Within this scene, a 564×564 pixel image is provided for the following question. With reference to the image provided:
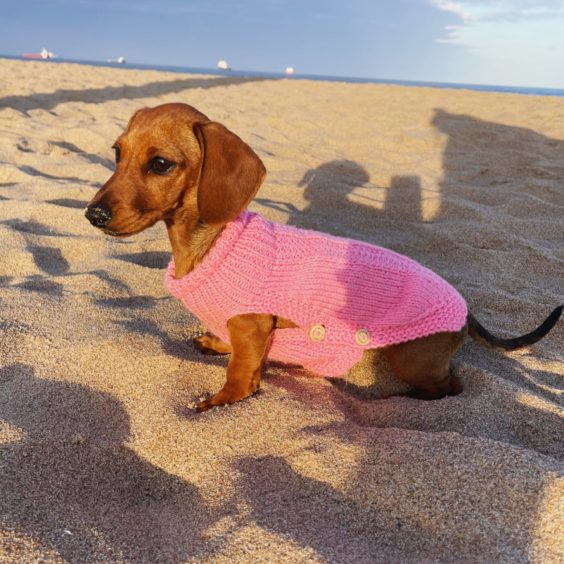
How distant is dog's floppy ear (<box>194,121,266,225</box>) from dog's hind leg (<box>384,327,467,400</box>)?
0.96 metres

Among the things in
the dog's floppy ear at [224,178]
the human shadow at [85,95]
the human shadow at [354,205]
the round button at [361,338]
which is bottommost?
the round button at [361,338]

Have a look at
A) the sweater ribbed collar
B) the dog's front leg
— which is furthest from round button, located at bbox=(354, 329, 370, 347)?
the sweater ribbed collar

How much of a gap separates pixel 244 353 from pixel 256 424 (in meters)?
0.33

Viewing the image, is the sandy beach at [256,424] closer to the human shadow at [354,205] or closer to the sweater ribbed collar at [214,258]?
the human shadow at [354,205]

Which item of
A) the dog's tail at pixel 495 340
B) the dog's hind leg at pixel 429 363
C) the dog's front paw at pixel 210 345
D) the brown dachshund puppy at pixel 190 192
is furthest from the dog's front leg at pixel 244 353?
the dog's tail at pixel 495 340

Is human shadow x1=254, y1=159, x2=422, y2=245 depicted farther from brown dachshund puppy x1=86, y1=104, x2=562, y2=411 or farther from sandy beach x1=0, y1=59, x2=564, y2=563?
brown dachshund puppy x1=86, y1=104, x2=562, y2=411

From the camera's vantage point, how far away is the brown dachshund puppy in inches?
83.6

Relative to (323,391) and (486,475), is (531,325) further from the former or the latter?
(486,475)

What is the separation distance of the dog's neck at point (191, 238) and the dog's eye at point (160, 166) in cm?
22

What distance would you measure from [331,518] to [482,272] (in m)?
2.65

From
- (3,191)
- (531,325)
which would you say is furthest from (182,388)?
(3,191)

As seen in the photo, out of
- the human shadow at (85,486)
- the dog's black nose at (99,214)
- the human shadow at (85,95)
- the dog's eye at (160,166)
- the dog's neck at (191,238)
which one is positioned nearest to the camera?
the human shadow at (85,486)

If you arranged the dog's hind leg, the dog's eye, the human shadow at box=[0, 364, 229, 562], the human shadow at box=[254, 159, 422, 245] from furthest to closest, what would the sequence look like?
the human shadow at box=[254, 159, 422, 245] → the dog's hind leg → the dog's eye → the human shadow at box=[0, 364, 229, 562]

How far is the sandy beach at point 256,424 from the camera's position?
1500 mm
